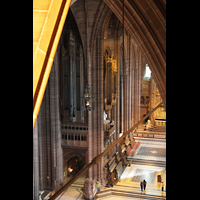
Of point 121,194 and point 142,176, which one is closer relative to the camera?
point 121,194

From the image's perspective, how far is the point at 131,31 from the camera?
4848mm

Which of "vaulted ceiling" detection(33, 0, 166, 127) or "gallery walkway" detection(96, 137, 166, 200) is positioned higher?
"vaulted ceiling" detection(33, 0, 166, 127)

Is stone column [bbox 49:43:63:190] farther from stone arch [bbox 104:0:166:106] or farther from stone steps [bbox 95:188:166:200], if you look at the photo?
stone arch [bbox 104:0:166:106]

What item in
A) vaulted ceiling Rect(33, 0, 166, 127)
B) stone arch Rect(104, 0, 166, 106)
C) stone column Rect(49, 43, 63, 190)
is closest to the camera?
vaulted ceiling Rect(33, 0, 166, 127)

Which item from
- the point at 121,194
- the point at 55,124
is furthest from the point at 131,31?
the point at 121,194

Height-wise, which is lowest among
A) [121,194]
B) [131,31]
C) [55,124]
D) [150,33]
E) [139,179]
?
[121,194]

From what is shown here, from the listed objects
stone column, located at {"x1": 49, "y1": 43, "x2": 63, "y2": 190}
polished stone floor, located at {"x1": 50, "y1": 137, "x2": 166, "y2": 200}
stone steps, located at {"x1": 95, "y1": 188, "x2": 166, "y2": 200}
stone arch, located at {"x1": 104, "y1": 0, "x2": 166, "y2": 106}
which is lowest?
stone steps, located at {"x1": 95, "y1": 188, "x2": 166, "y2": 200}

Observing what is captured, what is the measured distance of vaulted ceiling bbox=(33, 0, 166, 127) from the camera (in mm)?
1123

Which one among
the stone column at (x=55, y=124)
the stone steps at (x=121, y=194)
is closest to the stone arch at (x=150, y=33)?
the stone column at (x=55, y=124)

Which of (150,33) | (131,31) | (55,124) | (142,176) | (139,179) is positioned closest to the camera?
(150,33)

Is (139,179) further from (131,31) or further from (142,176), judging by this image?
(131,31)

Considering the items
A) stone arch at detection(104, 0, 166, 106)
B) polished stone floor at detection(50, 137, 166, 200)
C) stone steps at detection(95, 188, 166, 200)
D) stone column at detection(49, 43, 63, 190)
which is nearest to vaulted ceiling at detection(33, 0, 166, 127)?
stone arch at detection(104, 0, 166, 106)
